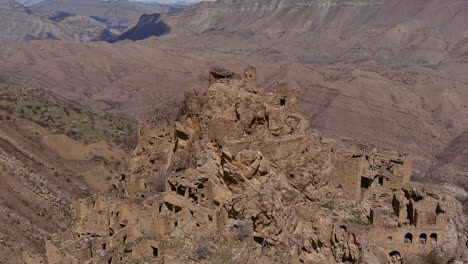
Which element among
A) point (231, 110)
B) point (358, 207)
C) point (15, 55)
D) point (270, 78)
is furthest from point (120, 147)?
point (15, 55)

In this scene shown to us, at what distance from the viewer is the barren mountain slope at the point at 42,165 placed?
3481 centimetres

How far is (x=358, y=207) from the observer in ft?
90.5

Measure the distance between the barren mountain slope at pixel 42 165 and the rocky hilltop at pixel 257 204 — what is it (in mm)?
5785

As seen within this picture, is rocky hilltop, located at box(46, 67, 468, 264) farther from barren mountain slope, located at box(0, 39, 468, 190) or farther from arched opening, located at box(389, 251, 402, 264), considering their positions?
barren mountain slope, located at box(0, 39, 468, 190)

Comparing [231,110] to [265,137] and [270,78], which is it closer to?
[265,137]

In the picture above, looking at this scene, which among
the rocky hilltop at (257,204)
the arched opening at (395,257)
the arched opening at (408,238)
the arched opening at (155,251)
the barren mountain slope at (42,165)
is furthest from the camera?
the barren mountain slope at (42,165)

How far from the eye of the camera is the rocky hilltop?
21047 mm

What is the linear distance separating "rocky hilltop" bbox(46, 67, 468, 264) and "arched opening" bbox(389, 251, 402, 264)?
0.06m

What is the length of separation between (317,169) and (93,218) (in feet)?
47.3

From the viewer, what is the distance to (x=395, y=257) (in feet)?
83.8

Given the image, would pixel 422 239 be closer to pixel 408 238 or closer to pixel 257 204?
pixel 408 238

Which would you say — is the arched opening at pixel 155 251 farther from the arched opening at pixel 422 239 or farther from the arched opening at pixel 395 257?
the arched opening at pixel 422 239

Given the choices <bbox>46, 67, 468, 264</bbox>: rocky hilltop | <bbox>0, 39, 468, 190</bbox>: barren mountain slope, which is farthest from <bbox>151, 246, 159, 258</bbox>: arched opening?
<bbox>0, 39, 468, 190</bbox>: barren mountain slope

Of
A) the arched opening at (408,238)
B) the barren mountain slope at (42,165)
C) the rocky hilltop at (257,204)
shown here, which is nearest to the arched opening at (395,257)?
the rocky hilltop at (257,204)
